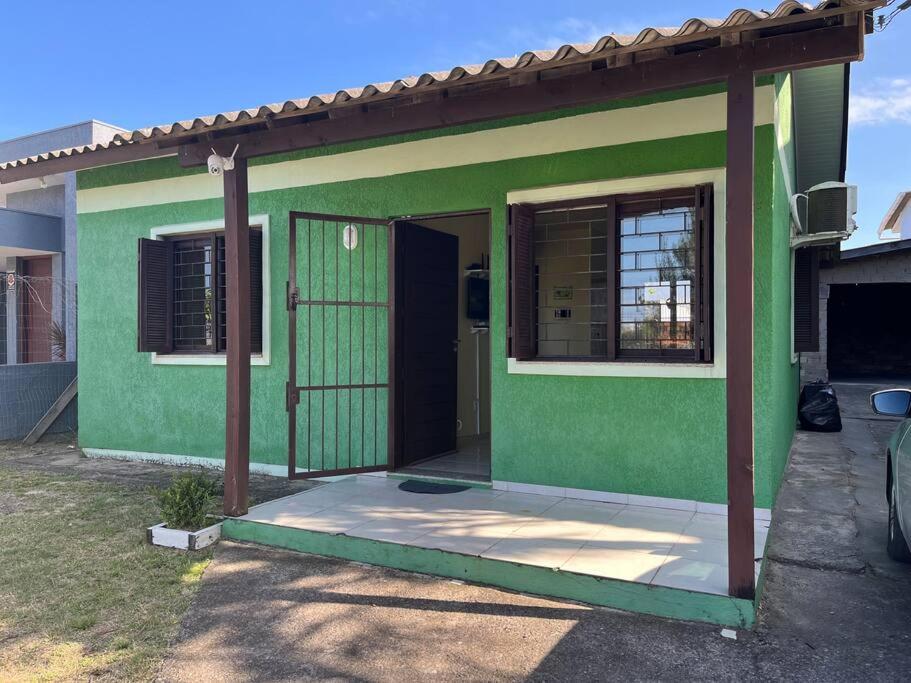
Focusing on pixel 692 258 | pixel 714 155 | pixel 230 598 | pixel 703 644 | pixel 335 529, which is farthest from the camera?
pixel 692 258

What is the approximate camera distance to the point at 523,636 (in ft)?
9.82

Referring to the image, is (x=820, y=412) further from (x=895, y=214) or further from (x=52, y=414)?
(x=895, y=214)

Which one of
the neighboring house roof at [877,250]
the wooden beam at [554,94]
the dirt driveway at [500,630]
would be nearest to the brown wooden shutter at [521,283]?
the wooden beam at [554,94]

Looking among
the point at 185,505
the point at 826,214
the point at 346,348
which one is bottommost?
the point at 185,505

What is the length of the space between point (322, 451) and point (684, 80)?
4230 millimetres

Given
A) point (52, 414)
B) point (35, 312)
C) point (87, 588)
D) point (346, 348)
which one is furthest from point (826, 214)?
point (35, 312)

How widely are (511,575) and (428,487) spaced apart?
1.95 metres

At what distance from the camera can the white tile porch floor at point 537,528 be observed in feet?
11.4

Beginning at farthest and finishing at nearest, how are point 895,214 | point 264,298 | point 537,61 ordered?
point 895,214
point 264,298
point 537,61

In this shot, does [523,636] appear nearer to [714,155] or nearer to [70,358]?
[714,155]

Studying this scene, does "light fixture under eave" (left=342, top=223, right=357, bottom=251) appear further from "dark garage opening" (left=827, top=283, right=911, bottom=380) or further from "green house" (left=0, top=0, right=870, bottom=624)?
"dark garage opening" (left=827, top=283, right=911, bottom=380)

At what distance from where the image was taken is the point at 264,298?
20.8ft

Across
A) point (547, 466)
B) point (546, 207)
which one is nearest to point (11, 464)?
point (547, 466)

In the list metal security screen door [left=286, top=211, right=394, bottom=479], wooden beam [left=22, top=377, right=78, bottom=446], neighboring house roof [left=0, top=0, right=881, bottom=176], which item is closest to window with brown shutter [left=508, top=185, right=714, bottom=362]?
metal security screen door [left=286, top=211, right=394, bottom=479]
